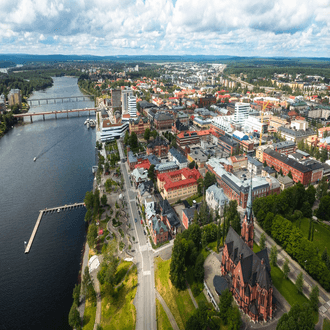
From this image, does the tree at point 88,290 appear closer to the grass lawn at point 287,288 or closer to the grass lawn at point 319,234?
the grass lawn at point 287,288

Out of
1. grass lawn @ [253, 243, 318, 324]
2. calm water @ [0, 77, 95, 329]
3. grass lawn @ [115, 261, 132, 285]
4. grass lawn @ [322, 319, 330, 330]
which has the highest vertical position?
grass lawn @ [322, 319, 330, 330]

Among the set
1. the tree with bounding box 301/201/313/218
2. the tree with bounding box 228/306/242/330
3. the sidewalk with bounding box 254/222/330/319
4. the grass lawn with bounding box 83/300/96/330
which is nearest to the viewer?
the tree with bounding box 228/306/242/330

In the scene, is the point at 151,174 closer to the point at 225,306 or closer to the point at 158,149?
the point at 158,149

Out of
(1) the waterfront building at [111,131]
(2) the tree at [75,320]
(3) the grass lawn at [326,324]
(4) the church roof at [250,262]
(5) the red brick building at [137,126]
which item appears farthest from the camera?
(5) the red brick building at [137,126]

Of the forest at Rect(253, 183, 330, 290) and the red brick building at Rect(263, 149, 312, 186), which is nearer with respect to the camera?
the forest at Rect(253, 183, 330, 290)

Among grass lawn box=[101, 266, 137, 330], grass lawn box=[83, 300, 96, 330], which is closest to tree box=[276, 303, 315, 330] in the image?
grass lawn box=[101, 266, 137, 330]

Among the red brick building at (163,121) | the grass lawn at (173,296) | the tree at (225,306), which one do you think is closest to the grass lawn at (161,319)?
the grass lawn at (173,296)

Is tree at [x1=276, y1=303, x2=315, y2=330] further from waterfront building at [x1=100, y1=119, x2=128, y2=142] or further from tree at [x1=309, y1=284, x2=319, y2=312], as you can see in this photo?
waterfront building at [x1=100, y1=119, x2=128, y2=142]
